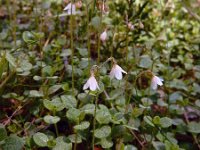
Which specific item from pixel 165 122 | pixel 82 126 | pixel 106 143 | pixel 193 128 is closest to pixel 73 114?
pixel 82 126

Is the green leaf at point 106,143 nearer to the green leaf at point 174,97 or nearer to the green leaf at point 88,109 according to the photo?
the green leaf at point 88,109

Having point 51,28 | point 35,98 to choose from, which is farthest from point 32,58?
point 51,28

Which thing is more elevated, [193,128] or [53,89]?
[53,89]

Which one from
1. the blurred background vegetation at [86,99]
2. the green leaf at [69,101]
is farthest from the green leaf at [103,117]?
the green leaf at [69,101]

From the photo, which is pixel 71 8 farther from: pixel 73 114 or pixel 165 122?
pixel 165 122

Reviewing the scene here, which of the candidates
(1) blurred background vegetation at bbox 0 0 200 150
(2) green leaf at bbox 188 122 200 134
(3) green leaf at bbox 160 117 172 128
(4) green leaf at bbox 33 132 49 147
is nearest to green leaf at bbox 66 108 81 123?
(1) blurred background vegetation at bbox 0 0 200 150

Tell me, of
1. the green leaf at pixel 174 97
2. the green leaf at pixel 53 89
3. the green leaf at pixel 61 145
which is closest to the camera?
the green leaf at pixel 61 145
